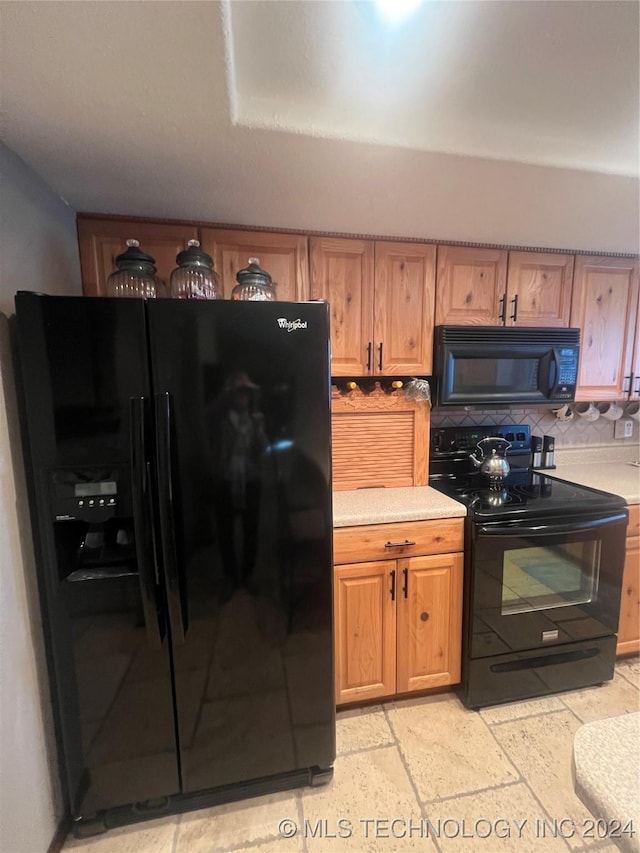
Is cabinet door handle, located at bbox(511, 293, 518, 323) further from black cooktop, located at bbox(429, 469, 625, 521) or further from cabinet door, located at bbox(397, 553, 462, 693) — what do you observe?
cabinet door, located at bbox(397, 553, 462, 693)

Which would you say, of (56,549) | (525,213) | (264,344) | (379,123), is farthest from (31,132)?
(525,213)

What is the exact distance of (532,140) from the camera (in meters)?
1.24

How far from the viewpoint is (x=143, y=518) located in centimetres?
118

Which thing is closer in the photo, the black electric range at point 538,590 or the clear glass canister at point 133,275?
the clear glass canister at point 133,275

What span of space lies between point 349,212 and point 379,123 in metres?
0.51

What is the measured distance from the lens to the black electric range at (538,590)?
1.70 metres

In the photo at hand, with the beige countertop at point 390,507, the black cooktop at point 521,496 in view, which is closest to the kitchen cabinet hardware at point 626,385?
the black cooktop at point 521,496

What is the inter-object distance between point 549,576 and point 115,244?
251cm

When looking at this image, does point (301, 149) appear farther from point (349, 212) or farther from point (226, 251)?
point (226, 251)

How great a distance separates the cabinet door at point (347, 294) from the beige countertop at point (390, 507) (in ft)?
2.07

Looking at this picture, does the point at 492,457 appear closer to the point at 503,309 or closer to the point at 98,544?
the point at 503,309

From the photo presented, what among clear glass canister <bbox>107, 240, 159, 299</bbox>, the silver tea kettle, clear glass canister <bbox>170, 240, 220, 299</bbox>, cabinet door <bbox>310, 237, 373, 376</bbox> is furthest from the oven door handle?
clear glass canister <bbox>107, 240, 159, 299</bbox>

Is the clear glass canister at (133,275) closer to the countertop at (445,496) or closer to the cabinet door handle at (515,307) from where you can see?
the countertop at (445,496)

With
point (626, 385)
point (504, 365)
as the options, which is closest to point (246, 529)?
point (504, 365)
